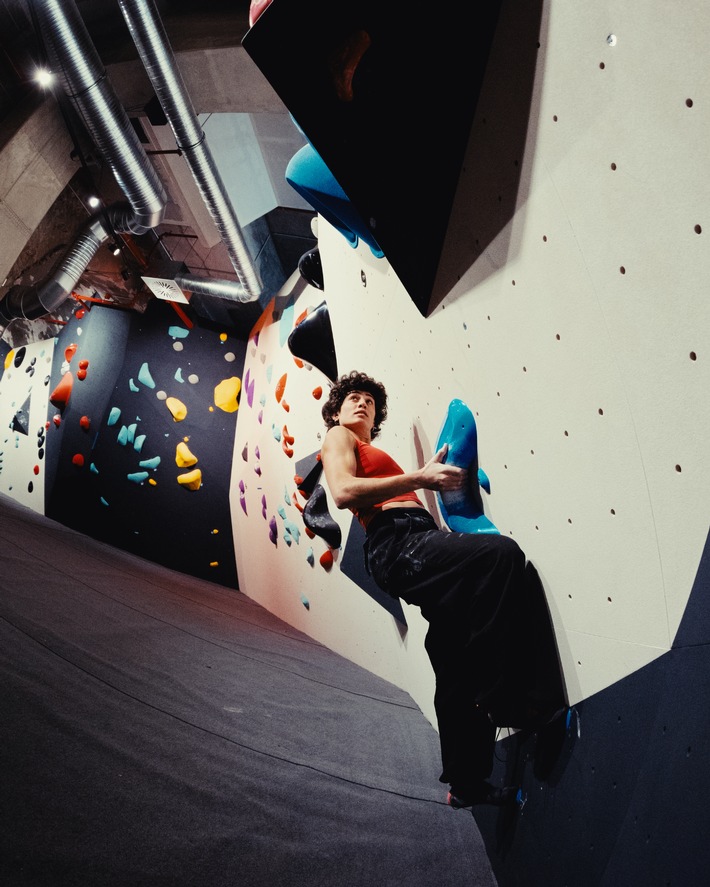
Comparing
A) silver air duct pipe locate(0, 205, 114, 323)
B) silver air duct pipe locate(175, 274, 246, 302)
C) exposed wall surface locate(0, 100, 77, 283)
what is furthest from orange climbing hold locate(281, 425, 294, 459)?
silver air duct pipe locate(0, 205, 114, 323)

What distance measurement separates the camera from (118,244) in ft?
17.7

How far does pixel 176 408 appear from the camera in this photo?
5113 millimetres

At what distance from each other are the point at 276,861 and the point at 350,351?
1.77 metres

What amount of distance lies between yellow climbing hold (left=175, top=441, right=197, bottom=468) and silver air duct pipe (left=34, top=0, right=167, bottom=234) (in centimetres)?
214

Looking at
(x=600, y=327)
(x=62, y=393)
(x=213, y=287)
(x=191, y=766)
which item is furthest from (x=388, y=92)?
(x=62, y=393)

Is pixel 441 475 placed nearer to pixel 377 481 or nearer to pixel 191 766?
pixel 377 481

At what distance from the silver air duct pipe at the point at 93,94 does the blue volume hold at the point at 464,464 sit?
3500 mm

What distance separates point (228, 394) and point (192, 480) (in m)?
0.90

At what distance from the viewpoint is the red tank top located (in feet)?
4.29

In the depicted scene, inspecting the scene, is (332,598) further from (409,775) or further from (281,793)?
(281,793)

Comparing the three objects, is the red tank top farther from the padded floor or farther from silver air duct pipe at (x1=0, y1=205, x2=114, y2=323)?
silver air duct pipe at (x1=0, y1=205, x2=114, y2=323)

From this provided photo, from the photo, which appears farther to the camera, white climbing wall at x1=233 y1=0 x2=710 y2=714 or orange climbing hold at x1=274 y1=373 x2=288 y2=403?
orange climbing hold at x1=274 y1=373 x2=288 y2=403

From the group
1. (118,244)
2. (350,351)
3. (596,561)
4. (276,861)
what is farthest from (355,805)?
(118,244)

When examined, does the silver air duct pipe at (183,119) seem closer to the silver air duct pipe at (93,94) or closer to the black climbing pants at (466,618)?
the silver air duct pipe at (93,94)
